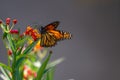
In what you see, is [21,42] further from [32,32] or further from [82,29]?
[82,29]

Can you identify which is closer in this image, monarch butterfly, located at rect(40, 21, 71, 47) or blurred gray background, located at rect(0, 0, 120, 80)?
monarch butterfly, located at rect(40, 21, 71, 47)

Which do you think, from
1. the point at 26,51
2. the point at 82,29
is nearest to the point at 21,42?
the point at 26,51

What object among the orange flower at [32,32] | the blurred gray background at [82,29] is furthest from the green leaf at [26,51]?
the blurred gray background at [82,29]

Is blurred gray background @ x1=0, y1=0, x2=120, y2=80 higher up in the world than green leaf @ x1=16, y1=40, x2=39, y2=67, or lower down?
lower down

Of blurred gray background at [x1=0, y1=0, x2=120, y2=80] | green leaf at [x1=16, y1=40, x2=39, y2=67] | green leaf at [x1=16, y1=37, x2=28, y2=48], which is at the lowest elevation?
blurred gray background at [x1=0, y1=0, x2=120, y2=80]

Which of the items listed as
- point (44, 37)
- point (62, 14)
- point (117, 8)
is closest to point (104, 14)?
point (117, 8)

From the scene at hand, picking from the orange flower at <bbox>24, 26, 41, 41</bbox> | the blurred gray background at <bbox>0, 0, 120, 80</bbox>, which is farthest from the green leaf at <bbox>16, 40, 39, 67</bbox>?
the blurred gray background at <bbox>0, 0, 120, 80</bbox>

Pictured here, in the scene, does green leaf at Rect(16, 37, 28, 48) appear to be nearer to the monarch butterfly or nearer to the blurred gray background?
the monarch butterfly
